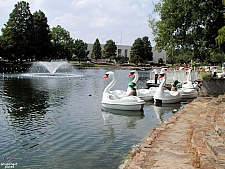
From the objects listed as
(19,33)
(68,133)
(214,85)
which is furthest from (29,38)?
(68,133)

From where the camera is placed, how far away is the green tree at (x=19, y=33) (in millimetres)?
53062

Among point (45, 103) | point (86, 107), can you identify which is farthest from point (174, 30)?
point (45, 103)

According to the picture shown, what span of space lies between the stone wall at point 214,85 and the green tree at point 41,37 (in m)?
47.7

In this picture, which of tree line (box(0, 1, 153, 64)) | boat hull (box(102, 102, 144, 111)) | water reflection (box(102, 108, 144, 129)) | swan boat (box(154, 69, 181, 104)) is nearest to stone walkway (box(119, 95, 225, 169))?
water reflection (box(102, 108, 144, 129))

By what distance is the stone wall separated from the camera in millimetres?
18719

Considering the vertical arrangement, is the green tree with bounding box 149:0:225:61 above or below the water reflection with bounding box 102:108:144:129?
above

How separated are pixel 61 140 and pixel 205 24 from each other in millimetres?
11902

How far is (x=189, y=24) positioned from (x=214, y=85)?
16.5 ft

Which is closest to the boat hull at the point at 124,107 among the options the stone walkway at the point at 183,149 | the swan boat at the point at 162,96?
the swan boat at the point at 162,96

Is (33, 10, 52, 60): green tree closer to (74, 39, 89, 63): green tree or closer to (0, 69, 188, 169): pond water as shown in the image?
(74, 39, 89, 63): green tree

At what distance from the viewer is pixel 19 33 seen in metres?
56.1

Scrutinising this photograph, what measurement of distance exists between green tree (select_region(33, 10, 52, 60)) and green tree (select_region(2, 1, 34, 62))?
185 centimetres

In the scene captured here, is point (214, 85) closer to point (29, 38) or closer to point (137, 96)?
point (137, 96)

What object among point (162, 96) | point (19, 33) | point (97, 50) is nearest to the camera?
point (162, 96)
